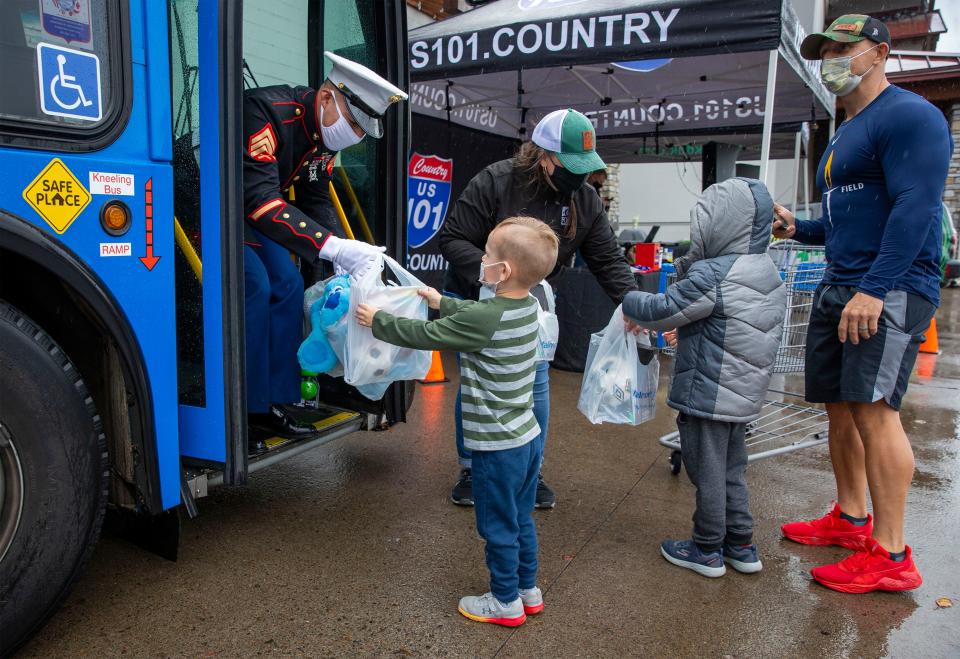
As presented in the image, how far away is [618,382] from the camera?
2.96 m

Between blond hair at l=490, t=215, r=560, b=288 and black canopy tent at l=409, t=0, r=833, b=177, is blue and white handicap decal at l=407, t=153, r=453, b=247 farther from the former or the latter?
blond hair at l=490, t=215, r=560, b=288

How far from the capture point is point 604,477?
3.88 meters

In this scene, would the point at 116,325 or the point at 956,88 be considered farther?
the point at 956,88

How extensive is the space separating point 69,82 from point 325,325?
1135mm

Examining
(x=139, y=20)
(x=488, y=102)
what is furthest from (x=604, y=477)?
(x=488, y=102)

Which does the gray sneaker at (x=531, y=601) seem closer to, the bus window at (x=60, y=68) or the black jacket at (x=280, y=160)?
the black jacket at (x=280, y=160)

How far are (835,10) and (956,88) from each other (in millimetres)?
9249

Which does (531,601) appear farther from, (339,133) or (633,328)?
(339,133)

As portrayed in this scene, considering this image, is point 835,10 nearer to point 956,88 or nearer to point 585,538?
point 956,88

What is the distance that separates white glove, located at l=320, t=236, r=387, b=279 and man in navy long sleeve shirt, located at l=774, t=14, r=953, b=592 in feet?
5.81

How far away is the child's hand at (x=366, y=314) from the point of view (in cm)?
233

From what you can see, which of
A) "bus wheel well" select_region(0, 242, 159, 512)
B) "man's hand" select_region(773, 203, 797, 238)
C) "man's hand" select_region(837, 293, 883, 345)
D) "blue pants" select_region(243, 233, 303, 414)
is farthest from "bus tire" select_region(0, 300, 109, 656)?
"man's hand" select_region(773, 203, 797, 238)

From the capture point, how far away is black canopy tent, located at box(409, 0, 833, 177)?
191 inches

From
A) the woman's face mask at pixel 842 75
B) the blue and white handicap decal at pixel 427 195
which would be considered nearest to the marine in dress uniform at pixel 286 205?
the woman's face mask at pixel 842 75
